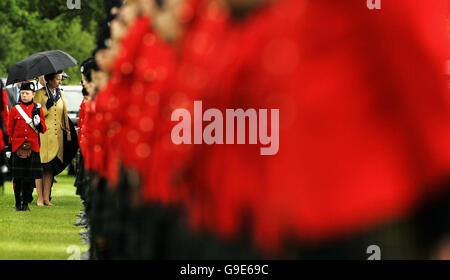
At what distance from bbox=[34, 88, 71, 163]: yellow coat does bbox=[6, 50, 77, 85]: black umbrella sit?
0.90 ft

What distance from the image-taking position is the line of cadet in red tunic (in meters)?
2.25

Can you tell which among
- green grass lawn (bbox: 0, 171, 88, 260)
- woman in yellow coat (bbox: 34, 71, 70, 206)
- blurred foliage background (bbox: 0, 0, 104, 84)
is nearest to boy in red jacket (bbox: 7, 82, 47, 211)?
green grass lawn (bbox: 0, 171, 88, 260)

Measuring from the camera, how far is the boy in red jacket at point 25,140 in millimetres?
11492

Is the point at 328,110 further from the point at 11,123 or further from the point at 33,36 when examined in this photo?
the point at 33,36

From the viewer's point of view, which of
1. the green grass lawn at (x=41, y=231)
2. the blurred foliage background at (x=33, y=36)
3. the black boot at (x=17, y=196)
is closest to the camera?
the green grass lawn at (x=41, y=231)

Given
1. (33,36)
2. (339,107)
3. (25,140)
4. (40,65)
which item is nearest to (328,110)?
(339,107)

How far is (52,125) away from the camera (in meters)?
12.6

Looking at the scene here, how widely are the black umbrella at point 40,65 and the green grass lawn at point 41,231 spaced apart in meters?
1.58

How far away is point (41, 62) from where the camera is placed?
12.3 m

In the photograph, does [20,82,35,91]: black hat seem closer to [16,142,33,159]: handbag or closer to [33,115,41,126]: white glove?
[33,115,41,126]: white glove

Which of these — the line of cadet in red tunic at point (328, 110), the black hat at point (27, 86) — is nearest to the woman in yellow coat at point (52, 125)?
the black hat at point (27, 86)

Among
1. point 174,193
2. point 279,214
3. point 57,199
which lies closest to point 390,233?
point 279,214

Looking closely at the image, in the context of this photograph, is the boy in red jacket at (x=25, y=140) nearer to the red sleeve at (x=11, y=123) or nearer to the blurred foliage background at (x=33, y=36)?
the red sleeve at (x=11, y=123)
